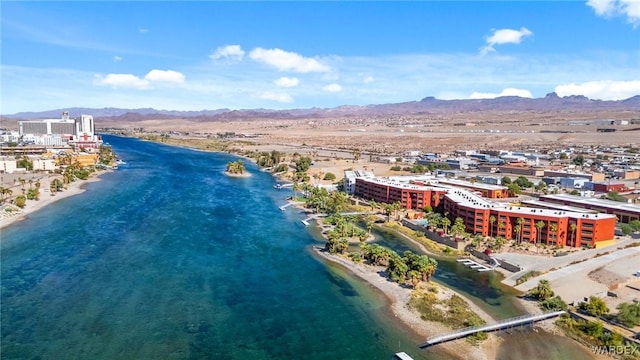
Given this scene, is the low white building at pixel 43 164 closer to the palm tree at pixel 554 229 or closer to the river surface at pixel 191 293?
the river surface at pixel 191 293

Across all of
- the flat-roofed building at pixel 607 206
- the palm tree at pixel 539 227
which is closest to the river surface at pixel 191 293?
the palm tree at pixel 539 227

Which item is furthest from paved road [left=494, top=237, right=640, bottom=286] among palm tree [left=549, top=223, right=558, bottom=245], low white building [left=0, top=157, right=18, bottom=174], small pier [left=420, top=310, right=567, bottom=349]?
low white building [left=0, top=157, right=18, bottom=174]

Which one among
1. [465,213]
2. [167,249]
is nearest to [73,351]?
[167,249]

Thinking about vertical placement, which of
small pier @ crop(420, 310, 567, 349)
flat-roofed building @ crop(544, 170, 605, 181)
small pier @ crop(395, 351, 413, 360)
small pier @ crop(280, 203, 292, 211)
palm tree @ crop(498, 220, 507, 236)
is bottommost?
small pier @ crop(395, 351, 413, 360)

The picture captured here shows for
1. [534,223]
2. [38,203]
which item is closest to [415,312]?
[534,223]

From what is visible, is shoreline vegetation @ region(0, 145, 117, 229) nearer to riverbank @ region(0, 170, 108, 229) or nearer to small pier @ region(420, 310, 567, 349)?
riverbank @ region(0, 170, 108, 229)

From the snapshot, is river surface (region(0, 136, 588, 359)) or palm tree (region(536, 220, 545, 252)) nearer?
river surface (region(0, 136, 588, 359))

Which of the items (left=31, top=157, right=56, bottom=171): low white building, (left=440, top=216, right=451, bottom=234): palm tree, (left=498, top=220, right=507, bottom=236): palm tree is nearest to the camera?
(left=498, top=220, right=507, bottom=236): palm tree
